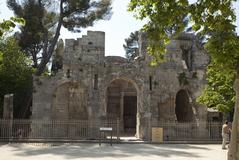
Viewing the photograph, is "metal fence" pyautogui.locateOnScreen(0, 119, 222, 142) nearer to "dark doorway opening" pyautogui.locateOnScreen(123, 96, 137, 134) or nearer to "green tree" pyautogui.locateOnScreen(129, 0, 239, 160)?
"dark doorway opening" pyautogui.locateOnScreen(123, 96, 137, 134)

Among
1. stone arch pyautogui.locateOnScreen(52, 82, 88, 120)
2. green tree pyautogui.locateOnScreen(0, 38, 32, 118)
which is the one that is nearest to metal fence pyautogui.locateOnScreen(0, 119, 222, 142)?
stone arch pyautogui.locateOnScreen(52, 82, 88, 120)

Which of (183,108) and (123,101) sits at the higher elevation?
(123,101)

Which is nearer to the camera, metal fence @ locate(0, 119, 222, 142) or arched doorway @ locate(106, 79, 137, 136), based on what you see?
metal fence @ locate(0, 119, 222, 142)

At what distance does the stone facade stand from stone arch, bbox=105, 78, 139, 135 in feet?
17.8

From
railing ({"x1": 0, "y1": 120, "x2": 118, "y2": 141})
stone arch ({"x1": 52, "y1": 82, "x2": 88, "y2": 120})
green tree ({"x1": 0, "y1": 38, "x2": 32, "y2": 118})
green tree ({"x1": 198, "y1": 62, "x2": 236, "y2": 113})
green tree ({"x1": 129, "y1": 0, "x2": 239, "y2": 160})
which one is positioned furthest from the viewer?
stone arch ({"x1": 52, "y1": 82, "x2": 88, "y2": 120})

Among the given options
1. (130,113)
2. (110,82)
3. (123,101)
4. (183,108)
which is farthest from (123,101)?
(110,82)

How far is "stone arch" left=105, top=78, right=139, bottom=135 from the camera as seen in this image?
3375 cm

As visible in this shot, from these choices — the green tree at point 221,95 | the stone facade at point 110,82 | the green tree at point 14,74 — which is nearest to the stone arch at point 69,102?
the stone facade at point 110,82

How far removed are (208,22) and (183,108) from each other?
66.7 feet

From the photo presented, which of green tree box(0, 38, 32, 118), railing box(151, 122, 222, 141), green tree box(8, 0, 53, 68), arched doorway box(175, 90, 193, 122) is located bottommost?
railing box(151, 122, 222, 141)

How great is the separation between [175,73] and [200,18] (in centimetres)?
1711

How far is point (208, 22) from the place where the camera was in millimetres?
10852

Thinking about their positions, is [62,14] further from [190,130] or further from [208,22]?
[208,22]

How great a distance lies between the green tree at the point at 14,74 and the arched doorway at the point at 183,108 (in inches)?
495
